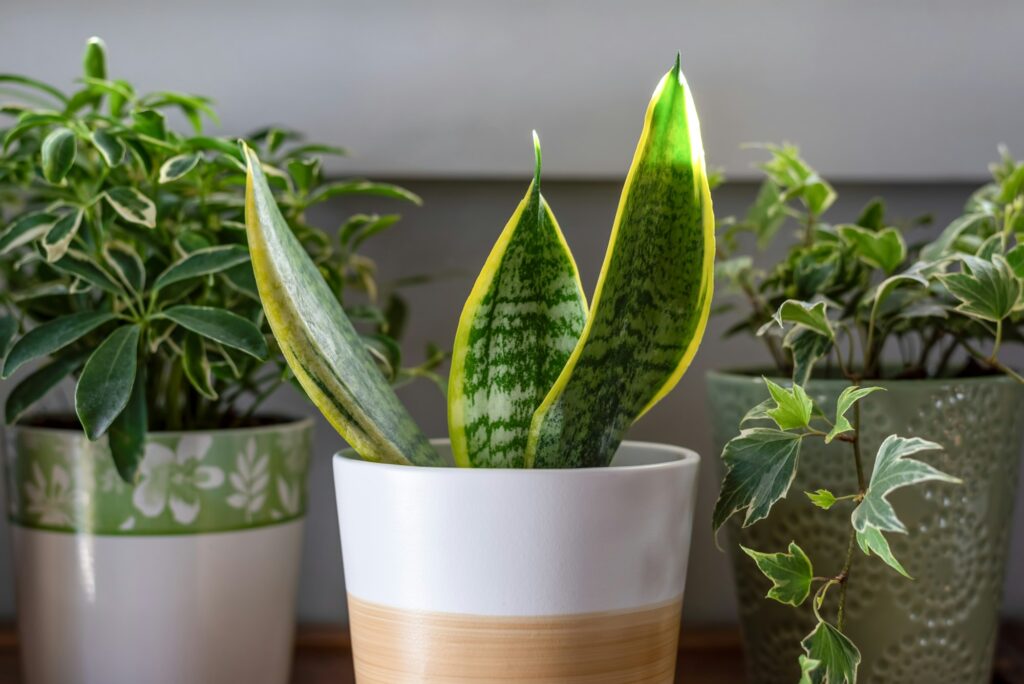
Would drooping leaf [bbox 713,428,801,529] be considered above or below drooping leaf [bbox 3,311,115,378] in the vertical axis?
below

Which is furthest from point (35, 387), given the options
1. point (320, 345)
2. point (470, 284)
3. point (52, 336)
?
point (470, 284)

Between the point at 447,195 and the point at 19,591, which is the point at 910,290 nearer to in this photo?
the point at 447,195

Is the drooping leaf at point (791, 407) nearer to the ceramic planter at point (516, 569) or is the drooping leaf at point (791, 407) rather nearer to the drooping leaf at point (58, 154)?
the ceramic planter at point (516, 569)

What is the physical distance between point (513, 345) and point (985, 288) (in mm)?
186

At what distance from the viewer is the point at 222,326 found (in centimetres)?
45

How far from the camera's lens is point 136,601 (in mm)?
488

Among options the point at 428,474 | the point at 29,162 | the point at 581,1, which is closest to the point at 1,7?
the point at 29,162

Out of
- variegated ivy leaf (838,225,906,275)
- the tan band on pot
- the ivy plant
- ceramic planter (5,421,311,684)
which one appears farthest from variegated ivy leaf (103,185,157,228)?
variegated ivy leaf (838,225,906,275)

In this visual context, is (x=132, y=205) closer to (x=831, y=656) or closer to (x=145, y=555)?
(x=145, y=555)

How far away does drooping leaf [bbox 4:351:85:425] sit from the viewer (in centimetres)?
47

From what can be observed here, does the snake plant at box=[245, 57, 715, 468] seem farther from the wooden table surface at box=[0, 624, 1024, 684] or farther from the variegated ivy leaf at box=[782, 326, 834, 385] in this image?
the wooden table surface at box=[0, 624, 1024, 684]

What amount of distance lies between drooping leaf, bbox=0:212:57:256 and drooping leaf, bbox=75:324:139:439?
61 millimetres

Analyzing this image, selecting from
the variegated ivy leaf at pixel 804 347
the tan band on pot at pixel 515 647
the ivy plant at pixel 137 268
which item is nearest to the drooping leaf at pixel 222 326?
the ivy plant at pixel 137 268

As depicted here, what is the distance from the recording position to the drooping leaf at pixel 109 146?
1.48 feet
